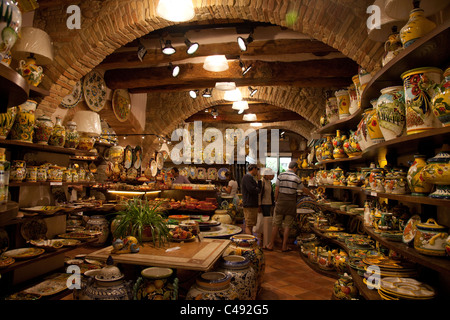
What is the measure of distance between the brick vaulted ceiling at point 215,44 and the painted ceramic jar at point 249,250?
232 centimetres

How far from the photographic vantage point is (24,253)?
2.44 metres

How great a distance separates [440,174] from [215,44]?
439 cm

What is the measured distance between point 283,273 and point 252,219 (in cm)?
183

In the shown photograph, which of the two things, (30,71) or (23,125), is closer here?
(23,125)

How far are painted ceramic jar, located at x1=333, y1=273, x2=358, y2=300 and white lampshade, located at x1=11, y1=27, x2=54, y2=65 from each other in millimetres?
4041

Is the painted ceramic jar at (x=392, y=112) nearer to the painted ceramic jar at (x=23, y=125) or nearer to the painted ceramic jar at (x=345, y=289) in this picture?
the painted ceramic jar at (x=345, y=289)

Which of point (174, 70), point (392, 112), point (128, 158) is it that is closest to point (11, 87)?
point (392, 112)

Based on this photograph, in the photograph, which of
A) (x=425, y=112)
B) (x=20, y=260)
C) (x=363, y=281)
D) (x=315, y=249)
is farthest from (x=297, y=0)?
(x=20, y=260)

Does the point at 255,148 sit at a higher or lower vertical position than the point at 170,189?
higher

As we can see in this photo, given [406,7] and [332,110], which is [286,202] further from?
[406,7]
